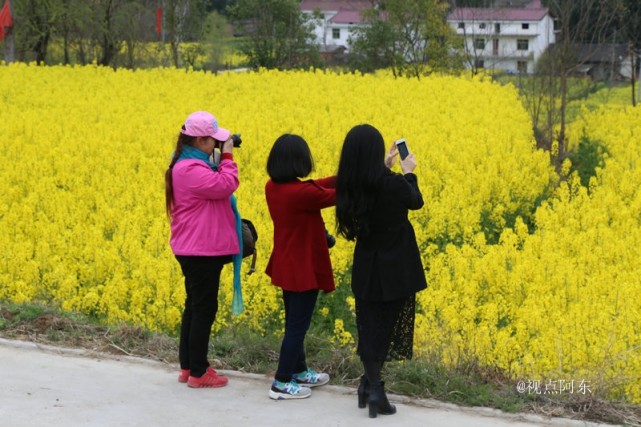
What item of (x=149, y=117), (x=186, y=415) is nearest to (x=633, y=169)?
(x=149, y=117)

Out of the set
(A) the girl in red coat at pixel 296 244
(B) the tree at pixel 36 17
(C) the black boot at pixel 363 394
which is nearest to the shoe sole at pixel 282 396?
(A) the girl in red coat at pixel 296 244

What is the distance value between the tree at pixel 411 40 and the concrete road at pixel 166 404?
33219mm

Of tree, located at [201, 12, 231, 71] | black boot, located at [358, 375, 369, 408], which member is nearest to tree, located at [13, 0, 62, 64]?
tree, located at [201, 12, 231, 71]

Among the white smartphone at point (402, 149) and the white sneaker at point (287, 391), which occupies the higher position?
the white smartphone at point (402, 149)

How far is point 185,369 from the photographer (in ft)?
20.7

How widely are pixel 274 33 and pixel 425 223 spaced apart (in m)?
31.9

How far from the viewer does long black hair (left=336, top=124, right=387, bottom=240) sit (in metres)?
5.73

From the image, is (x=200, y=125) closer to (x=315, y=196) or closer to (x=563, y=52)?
(x=315, y=196)

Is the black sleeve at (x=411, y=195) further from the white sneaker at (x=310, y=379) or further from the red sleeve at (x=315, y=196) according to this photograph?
the white sneaker at (x=310, y=379)

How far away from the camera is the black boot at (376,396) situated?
5.67 meters

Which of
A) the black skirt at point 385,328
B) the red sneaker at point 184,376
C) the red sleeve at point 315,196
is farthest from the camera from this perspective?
the red sneaker at point 184,376

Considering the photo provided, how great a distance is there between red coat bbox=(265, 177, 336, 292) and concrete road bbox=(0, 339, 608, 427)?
27.3 inches

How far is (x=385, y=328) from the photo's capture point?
5922mm

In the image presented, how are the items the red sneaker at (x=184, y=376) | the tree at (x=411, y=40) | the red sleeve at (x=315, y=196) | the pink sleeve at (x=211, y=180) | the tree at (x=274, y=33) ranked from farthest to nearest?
the tree at (x=274, y=33), the tree at (x=411, y=40), the red sneaker at (x=184, y=376), the pink sleeve at (x=211, y=180), the red sleeve at (x=315, y=196)
